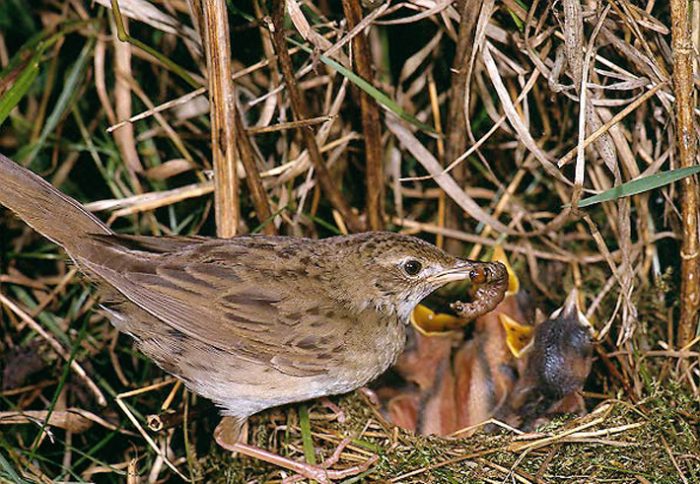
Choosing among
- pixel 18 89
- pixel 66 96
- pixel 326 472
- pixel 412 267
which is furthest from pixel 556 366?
pixel 66 96

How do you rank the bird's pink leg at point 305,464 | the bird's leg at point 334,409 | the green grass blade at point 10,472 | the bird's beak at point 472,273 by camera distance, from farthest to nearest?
the bird's leg at point 334,409 → the bird's beak at point 472,273 → the bird's pink leg at point 305,464 → the green grass blade at point 10,472

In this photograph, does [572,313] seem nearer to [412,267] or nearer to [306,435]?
[412,267]

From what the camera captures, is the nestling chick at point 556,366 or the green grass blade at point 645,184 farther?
the nestling chick at point 556,366

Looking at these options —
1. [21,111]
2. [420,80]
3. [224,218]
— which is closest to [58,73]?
[21,111]

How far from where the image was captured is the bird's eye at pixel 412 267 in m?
3.54

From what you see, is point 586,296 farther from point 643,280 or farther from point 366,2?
point 366,2

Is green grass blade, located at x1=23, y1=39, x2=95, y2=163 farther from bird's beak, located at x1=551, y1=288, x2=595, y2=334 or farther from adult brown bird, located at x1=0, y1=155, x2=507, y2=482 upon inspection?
bird's beak, located at x1=551, y1=288, x2=595, y2=334

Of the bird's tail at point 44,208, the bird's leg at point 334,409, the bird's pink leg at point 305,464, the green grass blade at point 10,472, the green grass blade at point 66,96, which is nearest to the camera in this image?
the green grass blade at point 10,472

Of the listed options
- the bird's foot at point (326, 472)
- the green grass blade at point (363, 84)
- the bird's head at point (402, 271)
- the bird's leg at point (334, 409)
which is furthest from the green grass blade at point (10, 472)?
the green grass blade at point (363, 84)

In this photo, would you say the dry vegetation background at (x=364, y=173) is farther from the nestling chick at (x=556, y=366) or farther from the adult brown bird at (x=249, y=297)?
the adult brown bird at (x=249, y=297)

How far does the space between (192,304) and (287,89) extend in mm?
901

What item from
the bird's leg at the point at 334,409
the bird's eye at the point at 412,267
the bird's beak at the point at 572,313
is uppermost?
the bird's eye at the point at 412,267

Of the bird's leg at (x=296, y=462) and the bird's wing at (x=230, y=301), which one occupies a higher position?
the bird's wing at (x=230, y=301)

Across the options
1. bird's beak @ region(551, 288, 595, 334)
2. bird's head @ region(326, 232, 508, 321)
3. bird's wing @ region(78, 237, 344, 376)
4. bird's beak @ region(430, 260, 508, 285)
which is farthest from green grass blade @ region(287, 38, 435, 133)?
bird's beak @ region(551, 288, 595, 334)
